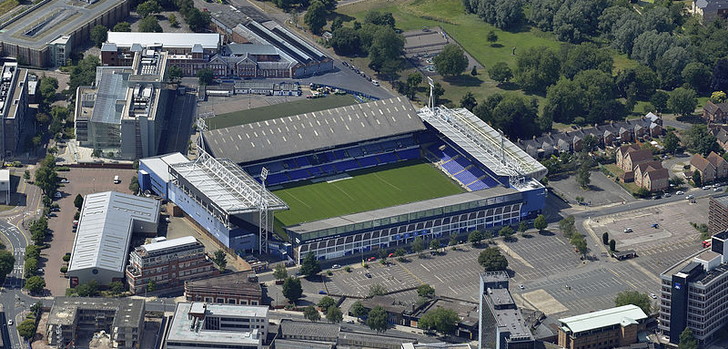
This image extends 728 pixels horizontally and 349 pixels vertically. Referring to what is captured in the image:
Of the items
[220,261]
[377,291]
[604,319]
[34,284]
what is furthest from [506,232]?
[34,284]

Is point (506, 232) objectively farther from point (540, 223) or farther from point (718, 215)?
point (718, 215)

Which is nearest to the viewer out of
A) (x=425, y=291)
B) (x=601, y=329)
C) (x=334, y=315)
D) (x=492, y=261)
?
(x=601, y=329)

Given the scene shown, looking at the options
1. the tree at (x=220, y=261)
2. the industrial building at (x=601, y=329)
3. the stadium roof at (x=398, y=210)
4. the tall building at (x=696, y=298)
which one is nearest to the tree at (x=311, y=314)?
the tree at (x=220, y=261)

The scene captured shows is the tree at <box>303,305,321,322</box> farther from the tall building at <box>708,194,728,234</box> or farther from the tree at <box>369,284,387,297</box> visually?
the tall building at <box>708,194,728,234</box>

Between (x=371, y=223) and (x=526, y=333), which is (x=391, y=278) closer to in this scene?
(x=371, y=223)

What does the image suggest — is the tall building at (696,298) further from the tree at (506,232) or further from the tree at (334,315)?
the tree at (334,315)


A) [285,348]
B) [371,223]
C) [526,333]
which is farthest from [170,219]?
[526,333]
